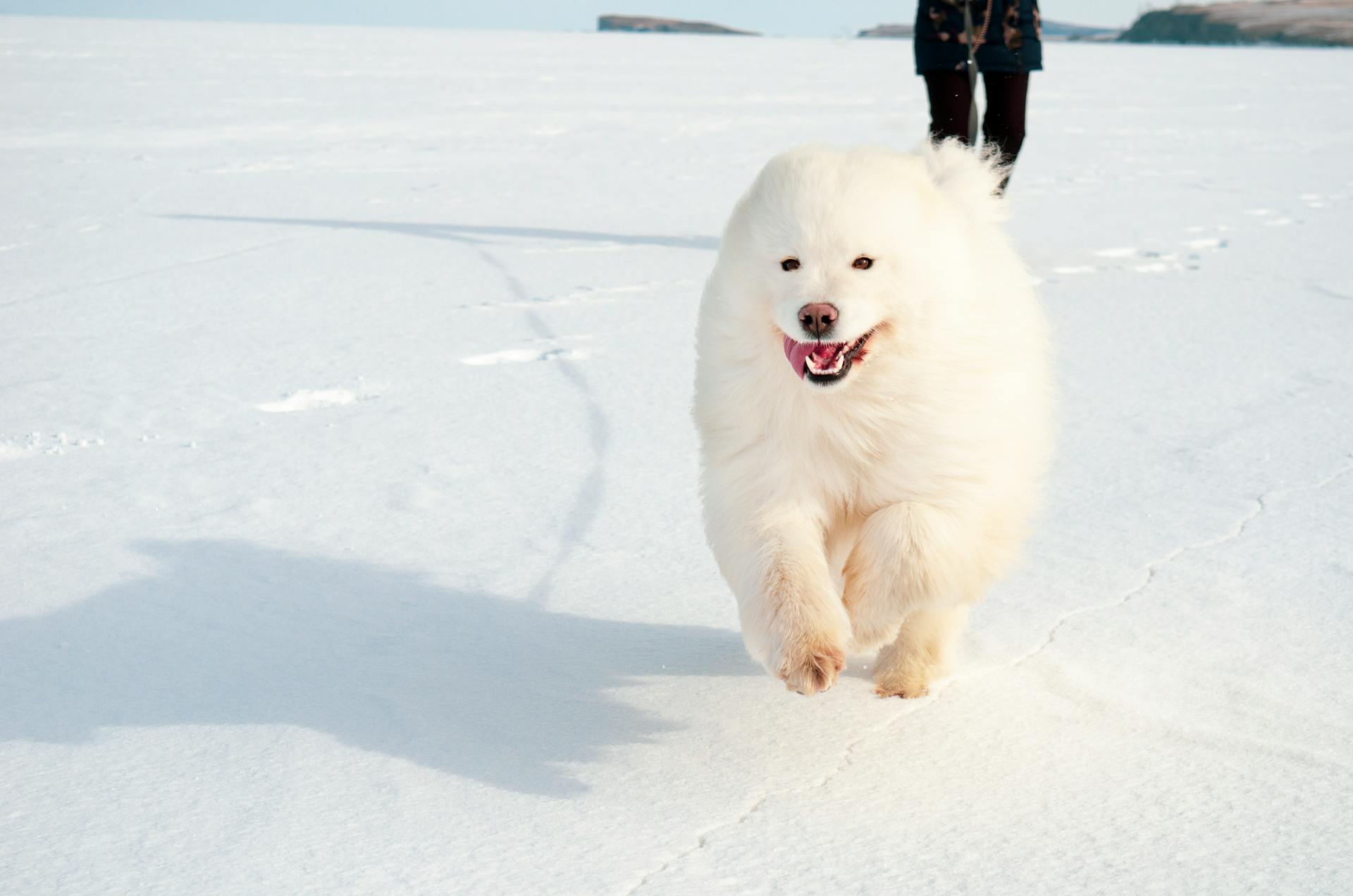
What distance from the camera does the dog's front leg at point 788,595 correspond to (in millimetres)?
2037

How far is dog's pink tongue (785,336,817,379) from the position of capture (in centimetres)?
211

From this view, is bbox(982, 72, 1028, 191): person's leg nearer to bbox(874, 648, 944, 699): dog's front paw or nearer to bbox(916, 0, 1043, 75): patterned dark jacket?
bbox(916, 0, 1043, 75): patterned dark jacket

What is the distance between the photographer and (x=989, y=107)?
18.2 ft

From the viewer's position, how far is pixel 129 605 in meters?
2.67

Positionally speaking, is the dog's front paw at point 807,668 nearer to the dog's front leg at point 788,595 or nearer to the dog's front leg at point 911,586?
the dog's front leg at point 788,595

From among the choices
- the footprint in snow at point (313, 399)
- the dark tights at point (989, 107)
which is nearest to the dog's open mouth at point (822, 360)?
the footprint in snow at point (313, 399)

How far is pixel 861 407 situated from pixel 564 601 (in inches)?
34.5

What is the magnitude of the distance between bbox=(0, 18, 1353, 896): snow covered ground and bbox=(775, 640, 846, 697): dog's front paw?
0.13 metres

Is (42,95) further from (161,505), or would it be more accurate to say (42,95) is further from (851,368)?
(851,368)

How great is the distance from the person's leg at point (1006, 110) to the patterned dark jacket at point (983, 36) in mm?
61

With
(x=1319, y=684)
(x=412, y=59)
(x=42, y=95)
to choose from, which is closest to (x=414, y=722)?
(x=1319, y=684)

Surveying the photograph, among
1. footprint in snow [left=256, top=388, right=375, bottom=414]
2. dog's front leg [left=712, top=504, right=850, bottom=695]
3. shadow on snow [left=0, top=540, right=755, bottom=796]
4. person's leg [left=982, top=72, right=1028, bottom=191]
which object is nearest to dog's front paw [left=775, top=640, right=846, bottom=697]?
dog's front leg [left=712, top=504, right=850, bottom=695]

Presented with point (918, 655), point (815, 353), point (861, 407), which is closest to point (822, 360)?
point (815, 353)

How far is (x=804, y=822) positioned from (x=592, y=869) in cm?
33
